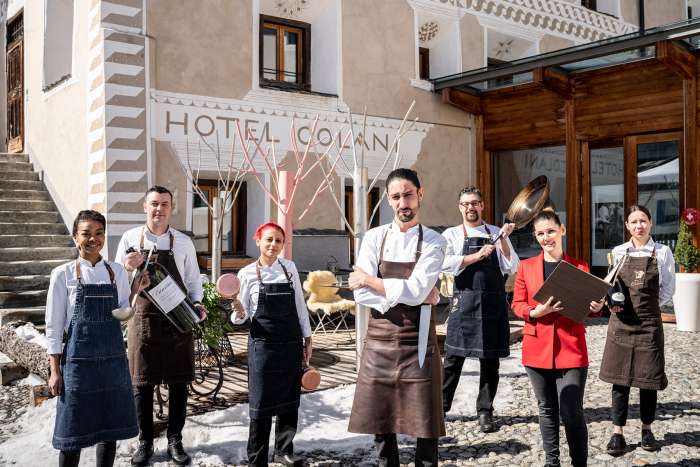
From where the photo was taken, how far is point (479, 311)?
5023 mm

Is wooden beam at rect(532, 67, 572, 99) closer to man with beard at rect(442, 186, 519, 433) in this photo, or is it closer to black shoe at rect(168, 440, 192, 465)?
man with beard at rect(442, 186, 519, 433)

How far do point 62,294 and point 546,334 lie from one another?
2.62 meters

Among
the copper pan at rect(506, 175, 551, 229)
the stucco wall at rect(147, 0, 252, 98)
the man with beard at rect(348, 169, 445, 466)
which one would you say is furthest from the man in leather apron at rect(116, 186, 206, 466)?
the stucco wall at rect(147, 0, 252, 98)

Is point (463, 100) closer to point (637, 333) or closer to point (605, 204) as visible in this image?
point (605, 204)

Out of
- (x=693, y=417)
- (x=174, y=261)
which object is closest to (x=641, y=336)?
(x=693, y=417)

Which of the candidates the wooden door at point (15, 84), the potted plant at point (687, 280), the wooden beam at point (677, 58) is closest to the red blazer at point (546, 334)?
the potted plant at point (687, 280)

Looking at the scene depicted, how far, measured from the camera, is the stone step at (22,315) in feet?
25.3

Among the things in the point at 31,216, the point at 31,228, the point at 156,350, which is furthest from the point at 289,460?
the point at 31,216

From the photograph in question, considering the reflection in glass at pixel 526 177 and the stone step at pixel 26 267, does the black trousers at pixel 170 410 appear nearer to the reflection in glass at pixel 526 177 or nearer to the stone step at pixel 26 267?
the stone step at pixel 26 267

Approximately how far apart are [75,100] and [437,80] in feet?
19.9

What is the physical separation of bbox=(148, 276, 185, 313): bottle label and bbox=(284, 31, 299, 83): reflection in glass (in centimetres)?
Answer: 747

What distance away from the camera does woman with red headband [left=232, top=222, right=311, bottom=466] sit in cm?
380

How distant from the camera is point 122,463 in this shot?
13.7 ft

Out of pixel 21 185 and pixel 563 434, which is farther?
pixel 21 185
